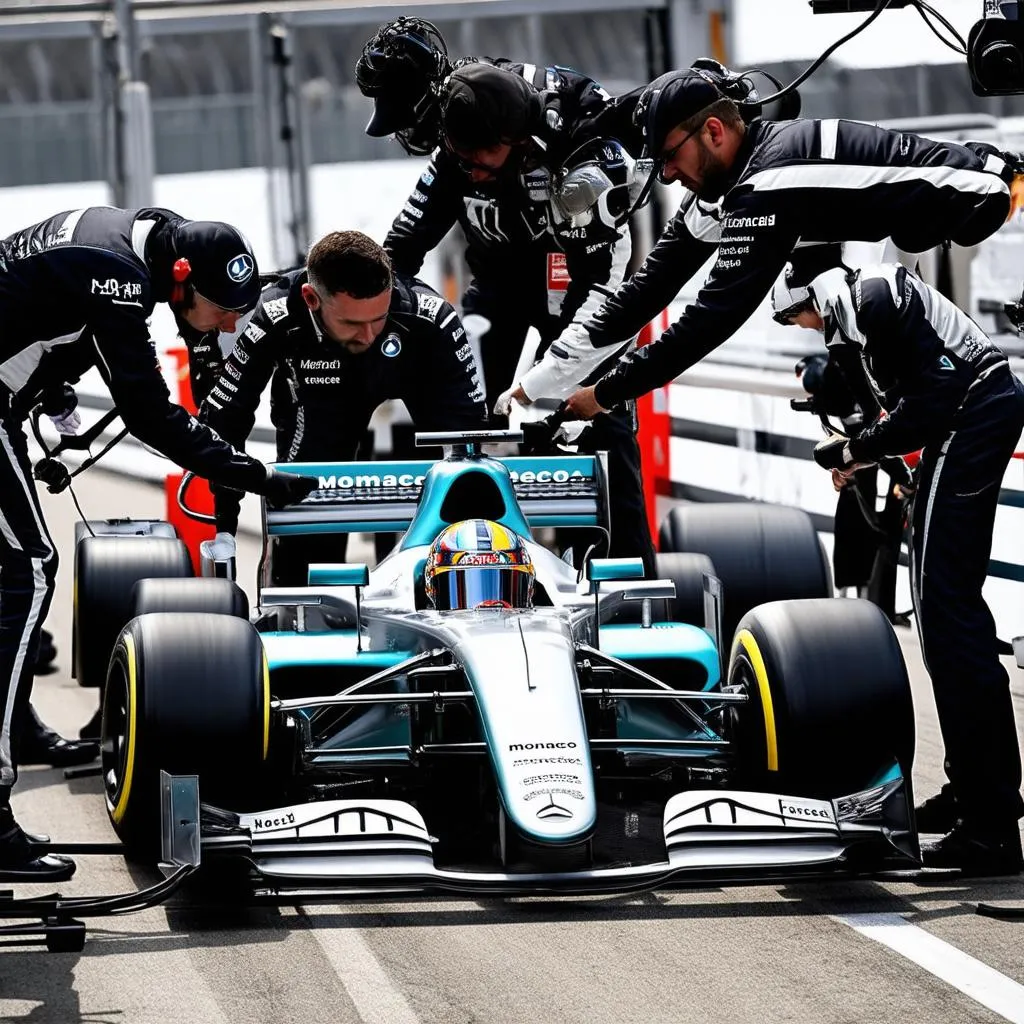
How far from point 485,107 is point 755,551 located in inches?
71.1

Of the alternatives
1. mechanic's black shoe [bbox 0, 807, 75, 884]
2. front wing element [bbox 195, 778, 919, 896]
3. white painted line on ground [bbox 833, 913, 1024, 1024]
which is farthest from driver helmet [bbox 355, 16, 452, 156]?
white painted line on ground [bbox 833, 913, 1024, 1024]

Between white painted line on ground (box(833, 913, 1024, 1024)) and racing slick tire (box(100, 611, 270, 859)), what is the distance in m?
1.51

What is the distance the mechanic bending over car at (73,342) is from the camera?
5340 millimetres

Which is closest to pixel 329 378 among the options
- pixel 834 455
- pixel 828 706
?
pixel 834 455

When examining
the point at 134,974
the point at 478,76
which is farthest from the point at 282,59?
the point at 134,974

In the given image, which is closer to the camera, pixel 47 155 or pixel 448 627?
pixel 448 627

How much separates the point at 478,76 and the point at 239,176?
10148 millimetres

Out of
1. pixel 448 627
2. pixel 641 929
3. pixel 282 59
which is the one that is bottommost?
pixel 641 929

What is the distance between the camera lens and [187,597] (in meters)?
6.08

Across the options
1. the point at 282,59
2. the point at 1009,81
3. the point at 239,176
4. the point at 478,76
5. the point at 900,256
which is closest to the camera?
the point at 1009,81

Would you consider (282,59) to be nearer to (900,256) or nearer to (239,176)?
(239,176)

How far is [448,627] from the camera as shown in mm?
5301

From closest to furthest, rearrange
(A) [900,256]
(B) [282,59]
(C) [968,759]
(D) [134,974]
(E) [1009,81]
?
(D) [134,974] < (C) [968,759] < (E) [1009,81] < (A) [900,256] < (B) [282,59]

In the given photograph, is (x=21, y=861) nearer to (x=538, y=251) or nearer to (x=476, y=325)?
(x=538, y=251)
